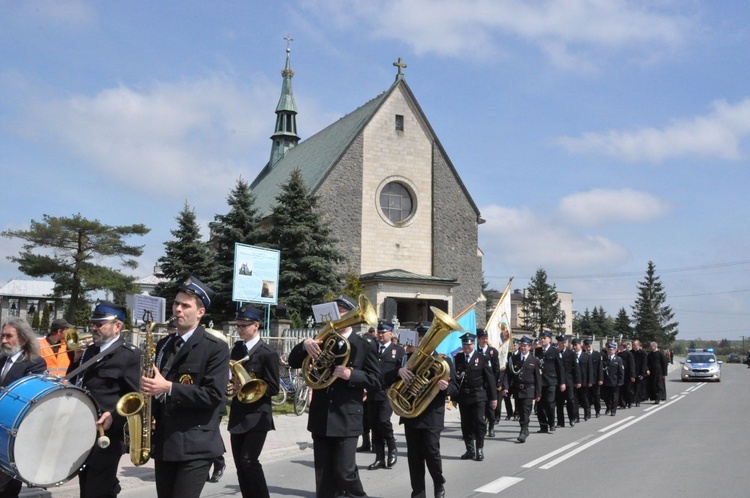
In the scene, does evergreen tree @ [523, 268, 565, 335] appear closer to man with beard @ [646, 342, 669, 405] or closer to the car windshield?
the car windshield

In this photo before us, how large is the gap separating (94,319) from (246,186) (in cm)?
2935

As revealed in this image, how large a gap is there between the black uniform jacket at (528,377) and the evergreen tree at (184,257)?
79.3 feet

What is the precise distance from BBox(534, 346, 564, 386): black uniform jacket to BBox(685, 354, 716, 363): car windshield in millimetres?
23455

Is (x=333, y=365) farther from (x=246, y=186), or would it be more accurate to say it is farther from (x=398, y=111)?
(x=398, y=111)

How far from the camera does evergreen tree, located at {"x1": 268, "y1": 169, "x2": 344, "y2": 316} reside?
1169 inches

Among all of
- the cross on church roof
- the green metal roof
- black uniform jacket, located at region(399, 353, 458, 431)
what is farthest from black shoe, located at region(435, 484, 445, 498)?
the cross on church roof

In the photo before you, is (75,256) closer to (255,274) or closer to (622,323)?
(255,274)

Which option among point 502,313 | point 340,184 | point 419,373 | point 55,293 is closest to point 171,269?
point 340,184

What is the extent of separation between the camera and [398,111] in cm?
4041

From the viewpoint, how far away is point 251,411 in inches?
258

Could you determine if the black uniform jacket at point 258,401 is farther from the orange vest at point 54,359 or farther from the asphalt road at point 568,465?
the orange vest at point 54,359

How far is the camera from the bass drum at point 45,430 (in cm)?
492

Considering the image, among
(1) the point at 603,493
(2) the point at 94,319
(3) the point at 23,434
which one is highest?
(2) the point at 94,319

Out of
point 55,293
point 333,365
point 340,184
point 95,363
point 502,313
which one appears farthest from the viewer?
point 55,293
